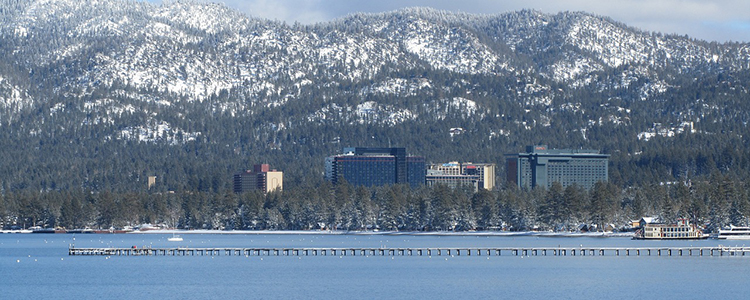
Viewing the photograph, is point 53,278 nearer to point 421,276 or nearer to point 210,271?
point 210,271

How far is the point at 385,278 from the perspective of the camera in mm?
163500

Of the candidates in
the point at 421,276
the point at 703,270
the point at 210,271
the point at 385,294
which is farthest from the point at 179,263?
the point at 703,270

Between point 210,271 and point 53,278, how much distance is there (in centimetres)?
2026

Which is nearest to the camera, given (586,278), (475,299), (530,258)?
(475,299)

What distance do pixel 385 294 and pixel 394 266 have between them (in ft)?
138

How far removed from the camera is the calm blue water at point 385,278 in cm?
14175

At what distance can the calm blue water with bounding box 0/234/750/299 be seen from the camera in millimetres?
141750

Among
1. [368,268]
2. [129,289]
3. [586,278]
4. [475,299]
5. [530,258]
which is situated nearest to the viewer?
[475,299]

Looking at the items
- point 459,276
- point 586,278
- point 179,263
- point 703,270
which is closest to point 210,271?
point 179,263

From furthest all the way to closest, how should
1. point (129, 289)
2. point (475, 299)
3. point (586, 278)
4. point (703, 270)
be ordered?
point (703, 270) → point (586, 278) → point (129, 289) → point (475, 299)

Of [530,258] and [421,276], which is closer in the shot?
[421,276]

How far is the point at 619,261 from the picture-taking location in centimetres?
18688

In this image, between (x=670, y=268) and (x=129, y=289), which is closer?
(x=129, y=289)

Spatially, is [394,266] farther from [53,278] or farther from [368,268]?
[53,278]
